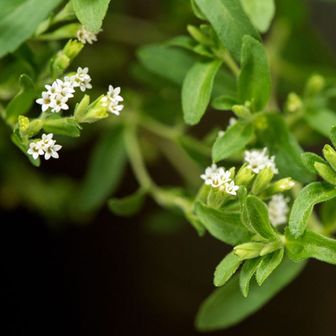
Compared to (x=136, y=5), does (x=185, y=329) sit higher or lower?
lower

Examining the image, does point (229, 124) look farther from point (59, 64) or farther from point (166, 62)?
point (59, 64)

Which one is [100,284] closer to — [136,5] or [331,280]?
[331,280]

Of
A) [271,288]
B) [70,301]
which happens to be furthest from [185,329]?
[271,288]

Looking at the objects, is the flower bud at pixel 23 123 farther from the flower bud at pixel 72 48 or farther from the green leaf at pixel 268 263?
the green leaf at pixel 268 263

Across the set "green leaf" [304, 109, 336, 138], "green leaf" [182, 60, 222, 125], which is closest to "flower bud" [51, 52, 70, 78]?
"green leaf" [182, 60, 222, 125]

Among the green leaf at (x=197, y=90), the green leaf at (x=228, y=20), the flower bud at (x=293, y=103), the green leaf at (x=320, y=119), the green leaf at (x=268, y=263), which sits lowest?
the green leaf at (x=320, y=119)

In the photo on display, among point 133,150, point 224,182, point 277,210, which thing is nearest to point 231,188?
point 224,182

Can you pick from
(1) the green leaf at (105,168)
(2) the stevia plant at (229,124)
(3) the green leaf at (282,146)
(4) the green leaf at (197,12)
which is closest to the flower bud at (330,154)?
(2) the stevia plant at (229,124)
